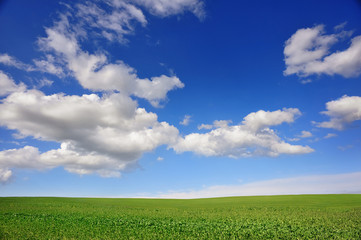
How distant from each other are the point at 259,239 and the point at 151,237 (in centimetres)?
813

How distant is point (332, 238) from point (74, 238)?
63.0 ft

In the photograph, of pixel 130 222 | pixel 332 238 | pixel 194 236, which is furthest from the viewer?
pixel 130 222

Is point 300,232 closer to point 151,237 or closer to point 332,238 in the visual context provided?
point 332,238

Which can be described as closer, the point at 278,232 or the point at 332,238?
the point at 332,238

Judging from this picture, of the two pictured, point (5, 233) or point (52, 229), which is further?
point (52, 229)

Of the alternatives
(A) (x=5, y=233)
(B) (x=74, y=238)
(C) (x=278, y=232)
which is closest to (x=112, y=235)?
(B) (x=74, y=238)

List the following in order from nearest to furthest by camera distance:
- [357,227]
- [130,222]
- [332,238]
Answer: [332,238], [357,227], [130,222]

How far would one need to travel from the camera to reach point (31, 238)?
1833 centimetres

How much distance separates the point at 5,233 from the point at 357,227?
3012cm

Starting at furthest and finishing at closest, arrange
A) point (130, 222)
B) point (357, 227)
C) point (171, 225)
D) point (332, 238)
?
point (130, 222)
point (171, 225)
point (357, 227)
point (332, 238)

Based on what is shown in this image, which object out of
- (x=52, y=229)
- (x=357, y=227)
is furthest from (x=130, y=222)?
(x=357, y=227)

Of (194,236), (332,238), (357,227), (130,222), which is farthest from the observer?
(130,222)

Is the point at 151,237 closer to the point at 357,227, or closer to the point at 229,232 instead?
the point at 229,232

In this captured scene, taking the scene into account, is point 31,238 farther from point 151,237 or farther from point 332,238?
point 332,238
